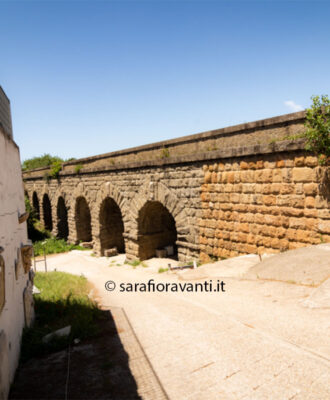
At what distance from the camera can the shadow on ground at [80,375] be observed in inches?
106

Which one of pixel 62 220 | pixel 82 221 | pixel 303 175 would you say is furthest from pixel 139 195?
pixel 62 220

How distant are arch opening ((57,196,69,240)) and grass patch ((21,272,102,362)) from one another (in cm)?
1228

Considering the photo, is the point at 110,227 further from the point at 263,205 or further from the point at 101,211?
the point at 263,205

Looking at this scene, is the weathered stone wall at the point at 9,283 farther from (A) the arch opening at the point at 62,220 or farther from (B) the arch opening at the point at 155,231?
(A) the arch opening at the point at 62,220

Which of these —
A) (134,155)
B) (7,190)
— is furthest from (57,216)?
(7,190)

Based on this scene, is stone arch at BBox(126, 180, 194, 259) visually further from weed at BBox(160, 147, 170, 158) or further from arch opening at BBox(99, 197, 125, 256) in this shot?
arch opening at BBox(99, 197, 125, 256)

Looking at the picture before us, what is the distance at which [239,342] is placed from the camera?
3242mm

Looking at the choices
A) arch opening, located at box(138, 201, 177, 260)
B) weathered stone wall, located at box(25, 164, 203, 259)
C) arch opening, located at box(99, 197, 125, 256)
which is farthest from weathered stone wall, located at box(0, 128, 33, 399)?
arch opening, located at box(99, 197, 125, 256)

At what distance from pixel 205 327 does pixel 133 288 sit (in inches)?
148

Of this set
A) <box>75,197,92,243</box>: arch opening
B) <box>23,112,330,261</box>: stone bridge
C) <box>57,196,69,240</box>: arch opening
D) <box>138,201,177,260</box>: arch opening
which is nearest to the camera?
<box>23,112,330,261</box>: stone bridge

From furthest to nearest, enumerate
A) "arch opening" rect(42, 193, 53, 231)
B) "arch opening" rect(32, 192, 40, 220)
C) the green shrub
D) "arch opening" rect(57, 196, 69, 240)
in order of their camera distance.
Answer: "arch opening" rect(32, 192, 40, 220), "arch opening" rect(42, 193, 53, 231), "arch opening" rect(57, 196, 69, 240), the green shrub

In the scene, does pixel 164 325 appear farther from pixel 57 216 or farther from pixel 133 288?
pixel 57 216

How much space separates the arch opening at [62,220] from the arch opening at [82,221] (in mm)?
2596

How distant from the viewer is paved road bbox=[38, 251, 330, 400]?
2.50 m
